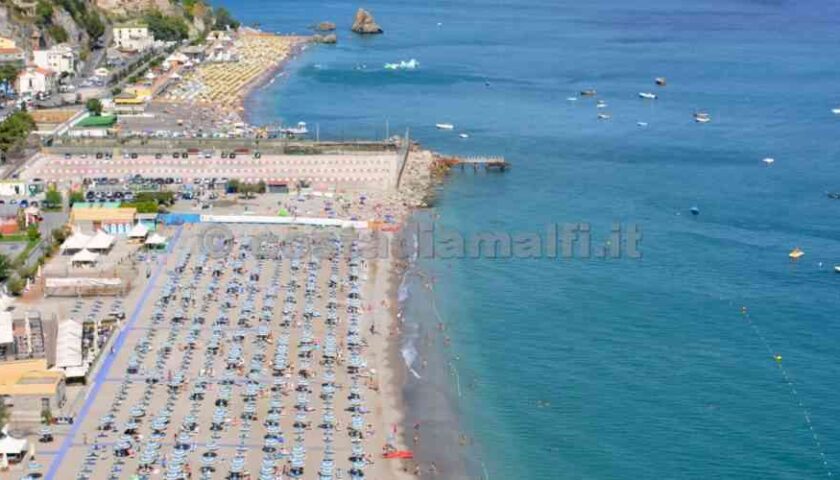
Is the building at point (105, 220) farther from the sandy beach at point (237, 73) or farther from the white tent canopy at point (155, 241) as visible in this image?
the sandy beach at point (237, 73)

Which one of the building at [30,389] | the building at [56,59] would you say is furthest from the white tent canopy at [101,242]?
the building at [56,59]

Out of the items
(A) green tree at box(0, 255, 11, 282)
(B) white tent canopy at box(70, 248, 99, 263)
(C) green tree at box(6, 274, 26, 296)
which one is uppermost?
(B) white tent canopy at box(70, 248, 99, 263)

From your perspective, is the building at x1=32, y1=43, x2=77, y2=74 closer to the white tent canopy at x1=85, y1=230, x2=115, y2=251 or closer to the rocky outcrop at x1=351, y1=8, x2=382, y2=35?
the white tent canopy at x1=85, y1=230, x2=115, y2=251

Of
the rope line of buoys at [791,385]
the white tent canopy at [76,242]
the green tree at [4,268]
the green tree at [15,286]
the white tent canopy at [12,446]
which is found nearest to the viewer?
the white tent canopy at [12,446]

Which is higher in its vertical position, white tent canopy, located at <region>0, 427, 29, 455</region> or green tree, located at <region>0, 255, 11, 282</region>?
green tree, located at <region>0, 255, 11, 282</region>

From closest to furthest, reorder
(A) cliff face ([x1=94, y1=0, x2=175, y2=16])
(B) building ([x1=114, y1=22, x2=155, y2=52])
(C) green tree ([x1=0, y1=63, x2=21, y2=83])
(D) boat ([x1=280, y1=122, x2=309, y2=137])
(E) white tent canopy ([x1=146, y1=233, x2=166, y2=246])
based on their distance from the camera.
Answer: (E) white tent canopy ([x1=146, y1=233, x2=166, y2=246]) < (D) boat ([x1=280, y1=122, x2=309, y2=137]) < (C) green tree ([x1=0, y1=63, x2=21, y2=83]) < (B) building ([x1=114, y1=22, x2=155, y2=52]) < (A) cliff face ([x1=94, y1=0, x2=175, y2=16])

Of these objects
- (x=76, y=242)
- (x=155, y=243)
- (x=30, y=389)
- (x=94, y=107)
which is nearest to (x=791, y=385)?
(x=30, y=389)

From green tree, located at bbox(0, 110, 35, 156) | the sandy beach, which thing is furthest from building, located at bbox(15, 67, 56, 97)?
green tree, located at bbox(0, 110, 35, 156)

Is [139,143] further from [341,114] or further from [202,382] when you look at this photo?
[202,382]
